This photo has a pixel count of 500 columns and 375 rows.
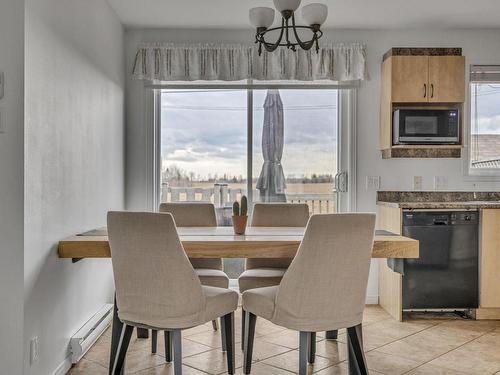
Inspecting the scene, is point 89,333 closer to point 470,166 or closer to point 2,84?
point 2,84

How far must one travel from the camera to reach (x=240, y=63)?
438 cm

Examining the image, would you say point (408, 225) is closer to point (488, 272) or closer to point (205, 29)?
point (488, 272)

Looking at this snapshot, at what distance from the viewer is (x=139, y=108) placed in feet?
14.8

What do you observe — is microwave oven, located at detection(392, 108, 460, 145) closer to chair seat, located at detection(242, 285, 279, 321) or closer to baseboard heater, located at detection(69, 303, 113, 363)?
chair seat, located at detection(242, 285, 279, 321)

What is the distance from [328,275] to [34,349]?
1.41 m

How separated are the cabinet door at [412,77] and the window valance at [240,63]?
33 cm

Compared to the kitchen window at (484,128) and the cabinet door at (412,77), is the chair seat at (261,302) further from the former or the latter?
the kitchen window at (484,128)

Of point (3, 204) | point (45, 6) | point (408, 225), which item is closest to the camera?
point (3, 204)

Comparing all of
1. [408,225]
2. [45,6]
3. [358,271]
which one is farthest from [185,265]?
[408,225]

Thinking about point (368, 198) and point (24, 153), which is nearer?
point (24, 153)

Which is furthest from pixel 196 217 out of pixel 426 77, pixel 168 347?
pixel 426 77

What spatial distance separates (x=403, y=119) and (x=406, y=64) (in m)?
0.45

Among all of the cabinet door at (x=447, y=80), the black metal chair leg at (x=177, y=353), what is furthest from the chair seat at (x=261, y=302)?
the cabinet door at (x=447, y=80)

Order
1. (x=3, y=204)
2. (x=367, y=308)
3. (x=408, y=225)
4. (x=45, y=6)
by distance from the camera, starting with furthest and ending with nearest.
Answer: (x=367, y=308) → (x=408, y=225) → (x=45, y=6) → (x=3, y=204)
